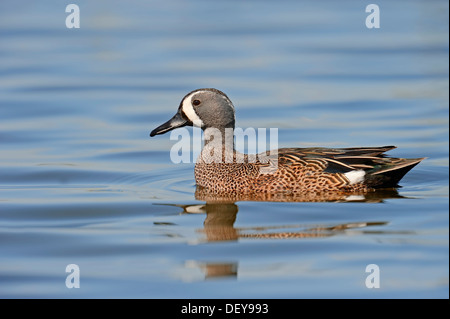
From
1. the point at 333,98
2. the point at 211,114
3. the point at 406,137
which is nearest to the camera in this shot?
the point at 211,114

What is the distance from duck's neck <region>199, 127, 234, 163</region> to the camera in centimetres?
1113

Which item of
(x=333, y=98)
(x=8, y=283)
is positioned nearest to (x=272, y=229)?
(x=8, y=283)

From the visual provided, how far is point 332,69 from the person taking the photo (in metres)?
17.3

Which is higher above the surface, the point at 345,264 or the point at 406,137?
the point at 406,137

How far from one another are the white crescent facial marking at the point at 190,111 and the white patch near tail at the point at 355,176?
1.80 meters

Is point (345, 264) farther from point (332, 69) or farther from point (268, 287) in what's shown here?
point (332, 69)

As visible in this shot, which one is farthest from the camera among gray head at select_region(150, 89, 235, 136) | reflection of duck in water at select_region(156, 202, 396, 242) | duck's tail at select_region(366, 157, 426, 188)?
gray head at select_region(150, 89, 235, 136)

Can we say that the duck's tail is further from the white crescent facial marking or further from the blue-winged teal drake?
the white crescent facial marking

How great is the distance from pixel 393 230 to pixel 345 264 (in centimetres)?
107

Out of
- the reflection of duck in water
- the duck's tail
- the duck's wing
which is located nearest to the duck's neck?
the duck's wing

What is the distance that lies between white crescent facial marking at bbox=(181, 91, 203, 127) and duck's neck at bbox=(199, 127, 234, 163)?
0.49ft

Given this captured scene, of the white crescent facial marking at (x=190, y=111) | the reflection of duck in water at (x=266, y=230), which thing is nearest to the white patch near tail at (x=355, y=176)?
the reflection of duck in water at (x=266, y=230)

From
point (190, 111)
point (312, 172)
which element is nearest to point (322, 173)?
point (312, 172)

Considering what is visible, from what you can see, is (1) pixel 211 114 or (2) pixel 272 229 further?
(1) pixel 211 114
